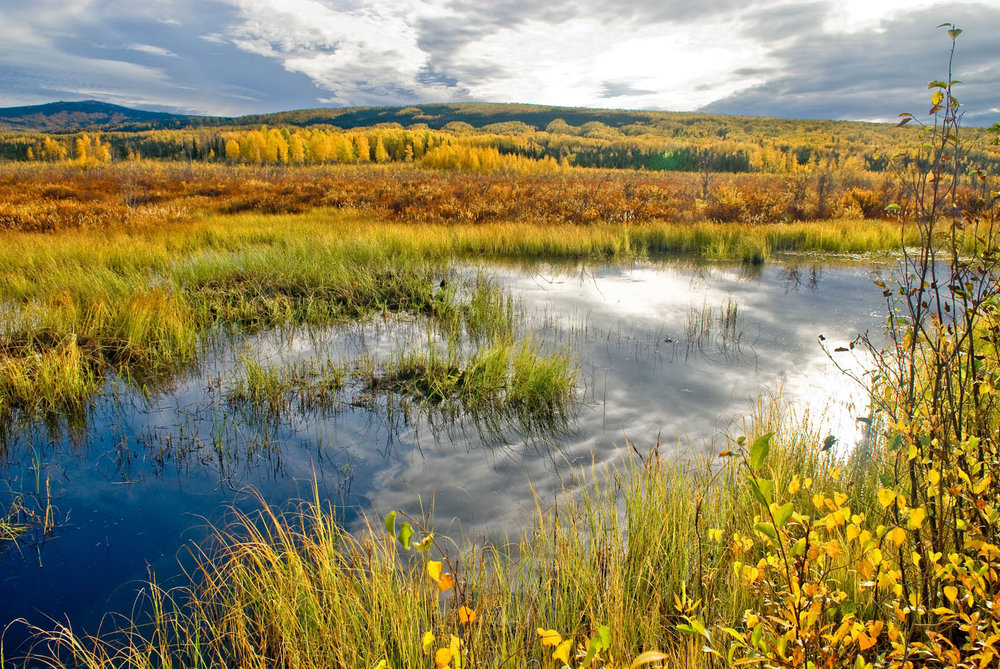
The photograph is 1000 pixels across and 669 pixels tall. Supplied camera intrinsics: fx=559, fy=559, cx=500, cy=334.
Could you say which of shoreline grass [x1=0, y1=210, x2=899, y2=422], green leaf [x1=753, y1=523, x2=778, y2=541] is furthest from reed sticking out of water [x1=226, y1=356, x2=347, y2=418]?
green leaf [x1=753, y1=523, x2=778, y2=541]

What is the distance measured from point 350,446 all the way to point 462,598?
207 centimetres

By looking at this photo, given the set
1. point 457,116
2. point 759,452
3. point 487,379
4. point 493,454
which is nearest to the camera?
point 759,452

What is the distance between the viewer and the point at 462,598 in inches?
90.0

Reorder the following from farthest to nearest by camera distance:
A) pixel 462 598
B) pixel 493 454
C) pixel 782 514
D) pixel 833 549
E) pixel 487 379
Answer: pixel 487 379, pixel 493 454, pixel 462 598, pixel 833 549, pixel 782 514

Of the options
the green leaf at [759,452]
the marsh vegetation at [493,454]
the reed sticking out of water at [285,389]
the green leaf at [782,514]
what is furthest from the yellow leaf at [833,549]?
the reed sticking out of water at [285,389]

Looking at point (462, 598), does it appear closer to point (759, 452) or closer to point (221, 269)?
point (759, 452)

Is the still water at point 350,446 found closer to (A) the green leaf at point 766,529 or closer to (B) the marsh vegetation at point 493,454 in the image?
(B) the marsh vegetation at point 493,454

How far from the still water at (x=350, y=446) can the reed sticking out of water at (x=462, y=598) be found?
345 mm

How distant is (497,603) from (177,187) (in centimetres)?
2512

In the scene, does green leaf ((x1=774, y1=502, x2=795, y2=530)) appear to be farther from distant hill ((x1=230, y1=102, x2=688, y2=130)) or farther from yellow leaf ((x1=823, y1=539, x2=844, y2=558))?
distant hill ((x1=230, y1=102, x2=688, y2=130))

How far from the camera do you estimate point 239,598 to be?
2.40 meters

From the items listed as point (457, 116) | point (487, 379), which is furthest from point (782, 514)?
point (457, 116)

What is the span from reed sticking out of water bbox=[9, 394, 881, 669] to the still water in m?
0.34

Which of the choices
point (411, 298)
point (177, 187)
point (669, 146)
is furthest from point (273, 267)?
point (669, 146)
